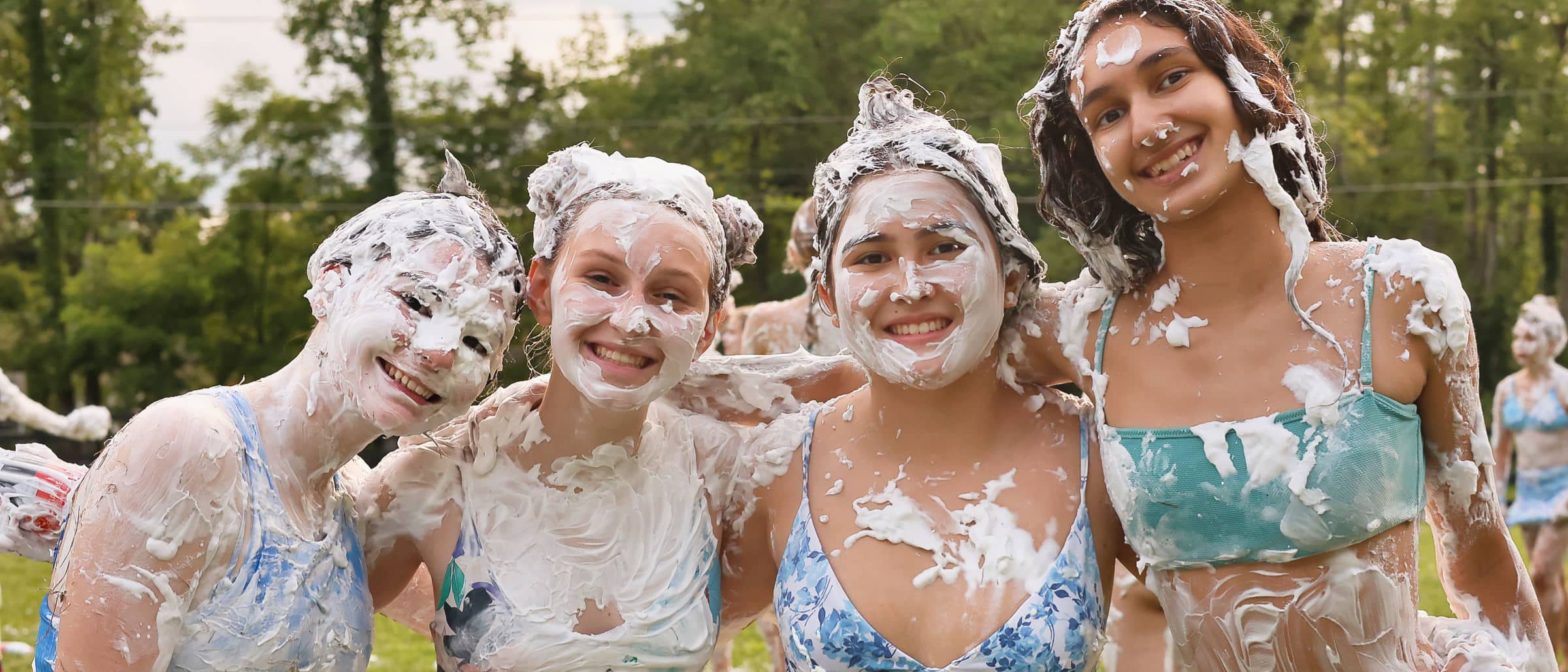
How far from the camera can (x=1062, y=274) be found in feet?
54.9

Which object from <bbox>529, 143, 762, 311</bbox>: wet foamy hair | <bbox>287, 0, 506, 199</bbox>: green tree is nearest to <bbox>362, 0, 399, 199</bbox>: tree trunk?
<bbox>287, 0, 506, 199</bbox>: green tree

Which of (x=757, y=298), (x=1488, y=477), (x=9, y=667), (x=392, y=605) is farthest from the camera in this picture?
(x=757, y=298)

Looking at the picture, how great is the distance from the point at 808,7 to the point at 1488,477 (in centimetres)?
1820

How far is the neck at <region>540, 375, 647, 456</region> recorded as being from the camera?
9.07 ft

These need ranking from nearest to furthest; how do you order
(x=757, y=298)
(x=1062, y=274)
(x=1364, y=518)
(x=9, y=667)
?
(x=1364, y=518), (x=9, y=667), (x=1062, y=274), (x=757, y=298)

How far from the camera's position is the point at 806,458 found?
287 centimetres

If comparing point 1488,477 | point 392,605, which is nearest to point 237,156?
point 392,605

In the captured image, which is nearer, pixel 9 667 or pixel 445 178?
pixel 445 178

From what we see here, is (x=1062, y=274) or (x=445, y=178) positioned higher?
(x=445, y=178)

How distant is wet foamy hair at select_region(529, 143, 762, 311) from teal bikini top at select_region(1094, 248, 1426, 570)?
0.97 metres

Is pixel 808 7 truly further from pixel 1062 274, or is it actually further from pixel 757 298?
pixel 1062 274

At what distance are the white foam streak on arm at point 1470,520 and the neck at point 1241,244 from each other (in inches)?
12.8

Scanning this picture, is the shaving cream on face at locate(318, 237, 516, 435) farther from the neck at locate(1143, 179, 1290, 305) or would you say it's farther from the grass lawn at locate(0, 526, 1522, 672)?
the grass lawn at locate(0, 526, 1522, 672)

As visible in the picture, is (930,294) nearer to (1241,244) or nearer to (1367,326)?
(1241,244)
